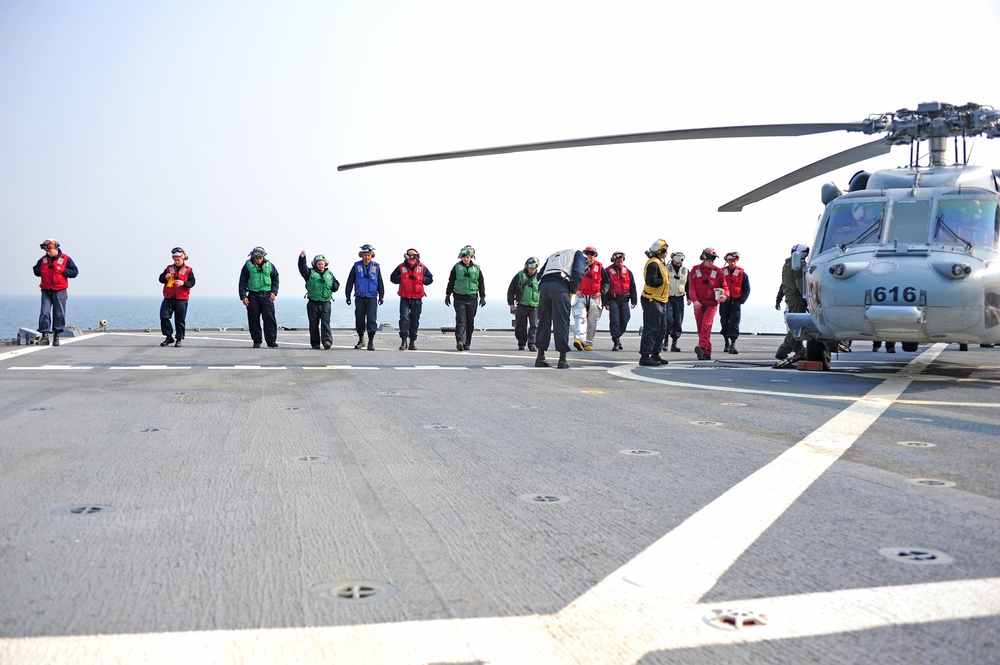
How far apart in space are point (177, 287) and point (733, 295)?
1208 cm

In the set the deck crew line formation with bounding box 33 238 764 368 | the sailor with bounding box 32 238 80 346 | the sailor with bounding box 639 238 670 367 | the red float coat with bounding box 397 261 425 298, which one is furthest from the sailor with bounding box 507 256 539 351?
the sailor with bounding box 32 238 80 346

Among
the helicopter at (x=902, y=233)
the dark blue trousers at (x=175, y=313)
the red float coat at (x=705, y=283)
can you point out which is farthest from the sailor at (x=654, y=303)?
the dark blue trousers at (x=175, y=313)

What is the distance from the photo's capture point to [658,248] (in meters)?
13.7

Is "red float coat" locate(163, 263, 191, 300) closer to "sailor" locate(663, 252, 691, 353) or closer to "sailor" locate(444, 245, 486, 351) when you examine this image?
"sailor" locate(444, 245, 486, 351)

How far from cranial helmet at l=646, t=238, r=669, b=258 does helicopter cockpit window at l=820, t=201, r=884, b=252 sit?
9.00ft

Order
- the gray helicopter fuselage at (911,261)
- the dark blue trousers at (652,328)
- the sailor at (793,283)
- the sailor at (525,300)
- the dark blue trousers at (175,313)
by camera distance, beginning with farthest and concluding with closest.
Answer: the sailor at (525,300)
the dark blue trousers at (175,313)
the sailor at (793,283)
the dark blue trousers at (652,328)
the gray helicopter fuselage at (911,261)

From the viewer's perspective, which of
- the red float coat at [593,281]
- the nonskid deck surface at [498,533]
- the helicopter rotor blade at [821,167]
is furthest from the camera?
the red float coat at [593,281]

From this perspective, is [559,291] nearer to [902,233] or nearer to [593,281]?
[902,233]

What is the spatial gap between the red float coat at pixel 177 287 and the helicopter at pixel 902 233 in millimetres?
8096

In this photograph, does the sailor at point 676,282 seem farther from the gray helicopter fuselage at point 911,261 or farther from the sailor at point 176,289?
the sailor at point 176,289

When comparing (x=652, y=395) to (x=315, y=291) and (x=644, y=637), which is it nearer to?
(x=644, y=637)

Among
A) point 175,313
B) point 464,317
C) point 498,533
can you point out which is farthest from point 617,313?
point 498,533

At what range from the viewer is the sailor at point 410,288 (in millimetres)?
18750

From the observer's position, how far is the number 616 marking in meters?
9.92
